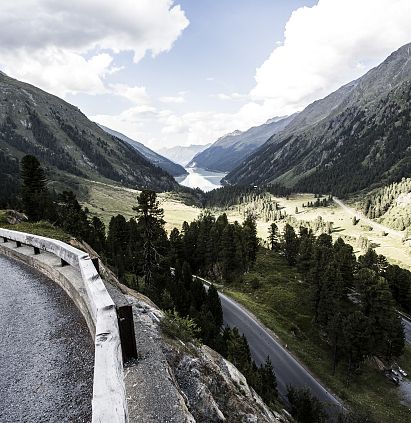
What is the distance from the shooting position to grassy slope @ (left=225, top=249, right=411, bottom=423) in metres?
59.8

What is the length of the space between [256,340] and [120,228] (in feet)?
159

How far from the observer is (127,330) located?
838 centimetres

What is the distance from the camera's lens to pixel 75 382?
7680 mm

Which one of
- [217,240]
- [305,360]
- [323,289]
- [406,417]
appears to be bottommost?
[406,417]

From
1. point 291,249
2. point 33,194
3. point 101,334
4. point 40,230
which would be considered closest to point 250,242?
point 291,249

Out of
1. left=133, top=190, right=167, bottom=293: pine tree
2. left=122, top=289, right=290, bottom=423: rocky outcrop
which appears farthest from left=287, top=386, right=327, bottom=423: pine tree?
left=122, top=289, right=290, bottom=423: rocky outcrop

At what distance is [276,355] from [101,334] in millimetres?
64188

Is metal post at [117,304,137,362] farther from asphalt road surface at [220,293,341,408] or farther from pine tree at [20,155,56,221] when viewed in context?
pine tree at [20,155,56,221]

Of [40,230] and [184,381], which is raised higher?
[40,230]

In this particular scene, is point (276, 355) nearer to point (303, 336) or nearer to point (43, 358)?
point (303, 336)

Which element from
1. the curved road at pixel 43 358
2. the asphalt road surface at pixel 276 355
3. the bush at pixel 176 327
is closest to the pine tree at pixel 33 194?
the asphalt road surface at pixel 276 355

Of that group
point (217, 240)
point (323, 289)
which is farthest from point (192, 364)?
point (217, 240)

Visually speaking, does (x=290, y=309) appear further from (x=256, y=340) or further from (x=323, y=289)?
(x=256, y=340)

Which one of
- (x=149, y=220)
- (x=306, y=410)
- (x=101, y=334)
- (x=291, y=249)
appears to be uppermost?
(x=101, y=334)
